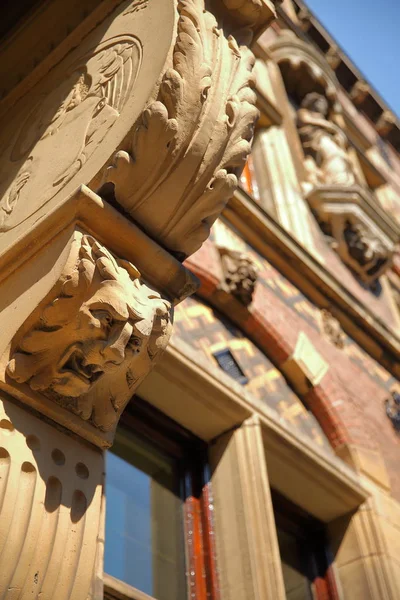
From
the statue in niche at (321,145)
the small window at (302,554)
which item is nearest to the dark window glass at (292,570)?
the small window at (302,554)

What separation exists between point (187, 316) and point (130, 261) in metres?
1.94

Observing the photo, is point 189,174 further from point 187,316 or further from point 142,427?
point 187,316

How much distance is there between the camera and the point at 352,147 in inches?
337

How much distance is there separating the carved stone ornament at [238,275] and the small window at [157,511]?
1.00 meters

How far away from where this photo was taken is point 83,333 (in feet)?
7.07

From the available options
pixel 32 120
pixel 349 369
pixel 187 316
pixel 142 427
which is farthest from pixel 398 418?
pixel 32 120

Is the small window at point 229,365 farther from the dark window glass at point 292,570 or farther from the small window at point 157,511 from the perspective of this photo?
the dark window glass at point 292,570

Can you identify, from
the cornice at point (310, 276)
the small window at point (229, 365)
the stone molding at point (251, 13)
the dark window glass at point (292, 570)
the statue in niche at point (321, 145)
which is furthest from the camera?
the statue in niche at point (321, 145)

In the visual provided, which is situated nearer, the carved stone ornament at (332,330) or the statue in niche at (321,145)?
the carved stone ornament at (332,330)

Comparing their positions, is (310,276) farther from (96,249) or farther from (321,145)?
(96,249)

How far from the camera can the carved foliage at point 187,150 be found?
7.80 ft

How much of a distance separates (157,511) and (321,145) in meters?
4.47

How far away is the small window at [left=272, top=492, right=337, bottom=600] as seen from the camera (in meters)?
4.04

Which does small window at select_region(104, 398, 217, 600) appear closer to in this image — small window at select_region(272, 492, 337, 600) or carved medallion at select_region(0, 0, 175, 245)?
small window at select_region(272, 492, 337, 600)
